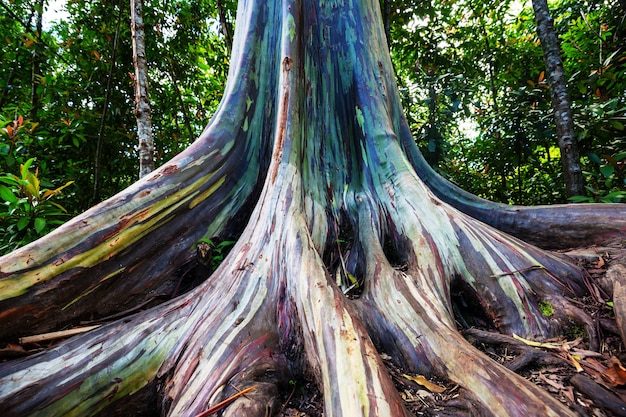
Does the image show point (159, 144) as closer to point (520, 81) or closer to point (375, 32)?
point (375, 32)

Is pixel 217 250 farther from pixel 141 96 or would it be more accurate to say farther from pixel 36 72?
pixel 36 72

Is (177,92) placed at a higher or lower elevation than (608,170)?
higher

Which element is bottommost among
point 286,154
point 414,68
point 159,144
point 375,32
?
point 286,154

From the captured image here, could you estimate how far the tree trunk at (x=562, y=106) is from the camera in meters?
2.63

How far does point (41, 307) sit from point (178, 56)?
16.1 feet

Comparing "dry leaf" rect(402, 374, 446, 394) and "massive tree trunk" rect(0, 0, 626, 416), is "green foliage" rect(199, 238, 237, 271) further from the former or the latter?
"dry leaf" rect(402, 374, 446, 394)

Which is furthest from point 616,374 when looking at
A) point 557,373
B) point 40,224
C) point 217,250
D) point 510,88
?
point 510,88

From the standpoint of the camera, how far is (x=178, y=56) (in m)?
5.03

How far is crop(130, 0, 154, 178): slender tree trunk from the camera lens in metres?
2.71

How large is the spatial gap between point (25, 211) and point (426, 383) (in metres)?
2.48

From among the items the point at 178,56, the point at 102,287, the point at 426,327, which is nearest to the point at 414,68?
the point at 178,56

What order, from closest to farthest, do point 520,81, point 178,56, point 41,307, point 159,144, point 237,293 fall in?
1. point 41,307
2. point 237,293
3. point 520,81
4. point 159,144
5. point 178,56

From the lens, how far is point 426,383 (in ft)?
3.59

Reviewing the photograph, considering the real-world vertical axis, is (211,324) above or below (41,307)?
below
